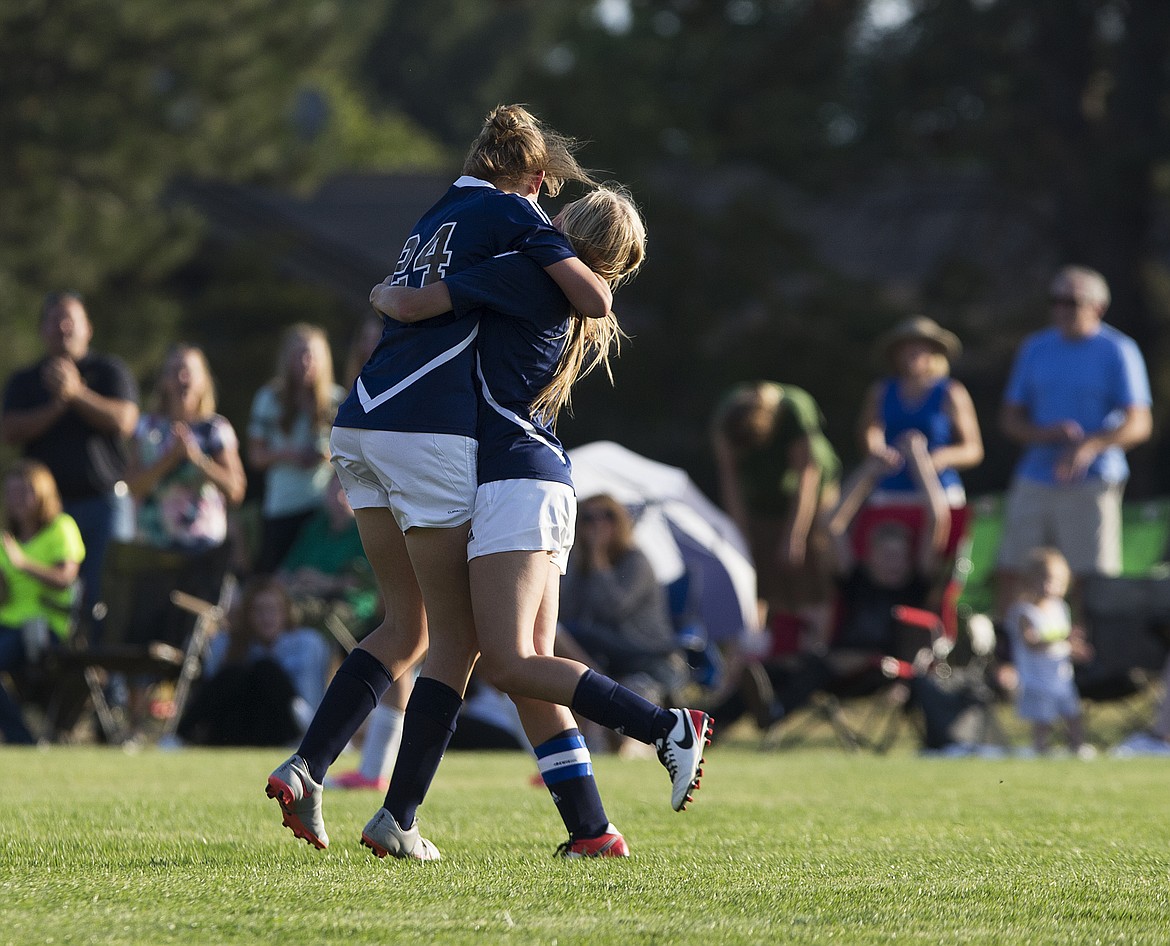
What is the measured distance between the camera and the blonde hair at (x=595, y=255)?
4.65 metres

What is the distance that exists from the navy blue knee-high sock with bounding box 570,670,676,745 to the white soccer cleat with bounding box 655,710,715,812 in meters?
0.02

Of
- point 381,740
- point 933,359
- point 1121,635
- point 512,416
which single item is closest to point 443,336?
point 512,416

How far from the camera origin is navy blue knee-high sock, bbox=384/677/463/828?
178 inches

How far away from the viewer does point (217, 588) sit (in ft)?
34.9

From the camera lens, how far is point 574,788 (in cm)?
459

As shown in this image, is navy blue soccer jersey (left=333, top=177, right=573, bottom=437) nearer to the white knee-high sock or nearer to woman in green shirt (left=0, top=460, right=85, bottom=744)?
the white knee-high sock

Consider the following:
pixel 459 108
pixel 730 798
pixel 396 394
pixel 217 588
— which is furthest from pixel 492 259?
pixel 459 108

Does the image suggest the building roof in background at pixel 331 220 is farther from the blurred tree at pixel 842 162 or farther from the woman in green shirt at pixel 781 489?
the woman in green shirt at pixel 781 489

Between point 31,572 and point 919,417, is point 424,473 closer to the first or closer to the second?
point 31,572

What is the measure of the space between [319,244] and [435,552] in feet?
80.1

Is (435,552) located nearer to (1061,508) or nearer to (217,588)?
(217,588)

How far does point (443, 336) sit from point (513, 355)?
0.17 metres

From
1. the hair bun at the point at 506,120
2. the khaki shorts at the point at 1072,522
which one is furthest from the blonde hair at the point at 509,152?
the khaki shorts at the point at 1072,522

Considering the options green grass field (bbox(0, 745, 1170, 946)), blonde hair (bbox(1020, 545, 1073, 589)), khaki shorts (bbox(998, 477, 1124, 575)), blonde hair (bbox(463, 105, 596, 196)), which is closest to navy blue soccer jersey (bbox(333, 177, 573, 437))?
blonde hair (bbox(463, 105, 596, 196))
